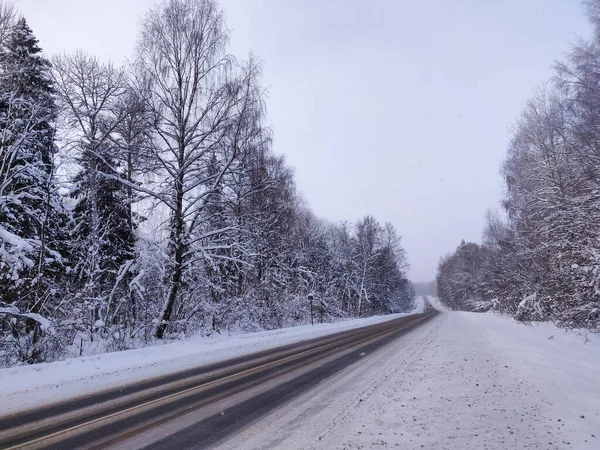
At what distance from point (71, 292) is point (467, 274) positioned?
205ft

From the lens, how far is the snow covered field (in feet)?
15.2

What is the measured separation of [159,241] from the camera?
14.0m

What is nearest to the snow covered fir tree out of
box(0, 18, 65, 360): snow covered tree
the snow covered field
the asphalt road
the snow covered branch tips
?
box(0, 18, 65, 360): snow covered tree

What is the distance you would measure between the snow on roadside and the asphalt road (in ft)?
1.98

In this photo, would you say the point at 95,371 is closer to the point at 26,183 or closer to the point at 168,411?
the point at 168,411

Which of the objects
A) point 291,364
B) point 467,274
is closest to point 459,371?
point 291,364

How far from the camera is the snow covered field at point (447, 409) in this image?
4645 mm

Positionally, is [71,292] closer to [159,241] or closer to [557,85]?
[159,241]

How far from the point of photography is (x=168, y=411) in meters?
5.94

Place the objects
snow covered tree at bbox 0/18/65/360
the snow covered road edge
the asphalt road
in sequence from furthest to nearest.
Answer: snow covered tree at bbox 0/18/65/360 → the snow covered road edge → the asphalt road

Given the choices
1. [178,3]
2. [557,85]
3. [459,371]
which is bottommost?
[459,371]

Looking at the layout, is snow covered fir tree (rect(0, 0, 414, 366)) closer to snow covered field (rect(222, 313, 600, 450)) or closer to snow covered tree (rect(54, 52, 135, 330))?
snow covered tree (rect(54, 52, 135, 330))

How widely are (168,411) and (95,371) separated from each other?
438 cm

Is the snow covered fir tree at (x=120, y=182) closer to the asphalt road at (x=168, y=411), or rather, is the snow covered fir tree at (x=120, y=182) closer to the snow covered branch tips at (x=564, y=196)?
the asphalt road at (x=168, y=411)
